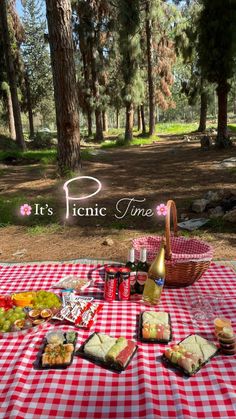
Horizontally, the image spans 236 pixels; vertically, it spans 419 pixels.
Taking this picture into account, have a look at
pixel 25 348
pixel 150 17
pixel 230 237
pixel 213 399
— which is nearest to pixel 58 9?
pixel 230 237

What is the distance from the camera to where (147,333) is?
2.63 m

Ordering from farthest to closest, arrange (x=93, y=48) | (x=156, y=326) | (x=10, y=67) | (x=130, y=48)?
(x=93, y=48) < (x=130, y=48) < (x=10, y=67) < (x=156, y=326)

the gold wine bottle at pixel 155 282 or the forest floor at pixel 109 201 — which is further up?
the gold wine bottle at pixel 155 282

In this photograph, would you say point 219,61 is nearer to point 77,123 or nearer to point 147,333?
point 77,123

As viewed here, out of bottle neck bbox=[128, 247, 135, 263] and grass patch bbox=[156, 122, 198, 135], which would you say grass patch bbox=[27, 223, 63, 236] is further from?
grass patch bbox=[156, 122, 198, 135]

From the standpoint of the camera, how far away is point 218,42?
14805mm

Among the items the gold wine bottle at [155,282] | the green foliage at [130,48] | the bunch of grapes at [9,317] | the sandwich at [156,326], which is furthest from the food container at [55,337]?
the green foliage at [130,48]

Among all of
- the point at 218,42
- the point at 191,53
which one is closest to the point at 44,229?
the point at 218,42

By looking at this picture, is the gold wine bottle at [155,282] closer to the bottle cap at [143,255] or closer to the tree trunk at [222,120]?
the bottle cap at [143,255]

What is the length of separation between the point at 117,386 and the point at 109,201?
264 inches

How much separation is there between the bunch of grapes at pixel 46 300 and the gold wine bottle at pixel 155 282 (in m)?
0.74

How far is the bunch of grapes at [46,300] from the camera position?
9.66 feet

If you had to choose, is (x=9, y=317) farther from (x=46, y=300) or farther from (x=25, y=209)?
(x=25, y=209)

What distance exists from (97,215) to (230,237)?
296 centimetres
